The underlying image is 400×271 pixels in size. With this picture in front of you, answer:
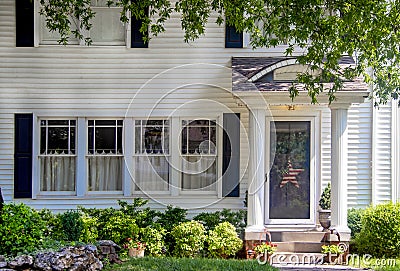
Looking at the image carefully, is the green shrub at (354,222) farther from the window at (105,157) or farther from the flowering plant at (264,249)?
the window at (105,157)

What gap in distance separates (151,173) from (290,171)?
3.16m

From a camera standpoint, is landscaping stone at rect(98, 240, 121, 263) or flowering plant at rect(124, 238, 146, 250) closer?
landscaping stone at rect(98, 240, 121, 263)

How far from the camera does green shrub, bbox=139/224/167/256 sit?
11172 mm

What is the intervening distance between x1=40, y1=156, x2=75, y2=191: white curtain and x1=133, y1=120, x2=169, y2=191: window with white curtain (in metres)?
1.48

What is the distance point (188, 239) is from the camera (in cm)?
1120

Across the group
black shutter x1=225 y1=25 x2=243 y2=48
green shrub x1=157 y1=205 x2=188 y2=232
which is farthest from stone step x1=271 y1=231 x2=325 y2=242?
black shutter x1=225 y1=25 x2=243 y2=48

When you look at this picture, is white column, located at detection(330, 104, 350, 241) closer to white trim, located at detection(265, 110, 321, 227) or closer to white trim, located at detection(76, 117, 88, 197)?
white trim, located at detection(265, 110, 321, 227)

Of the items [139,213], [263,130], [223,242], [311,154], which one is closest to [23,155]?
[139,213]

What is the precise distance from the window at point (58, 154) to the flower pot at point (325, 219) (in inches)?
220

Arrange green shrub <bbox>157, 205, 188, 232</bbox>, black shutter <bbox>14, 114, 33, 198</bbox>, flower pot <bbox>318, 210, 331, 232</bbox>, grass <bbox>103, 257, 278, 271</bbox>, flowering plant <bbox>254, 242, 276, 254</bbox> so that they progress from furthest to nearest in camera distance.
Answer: black shutter <bbox>14, 114, 33, 198</bbox> → flower pot <bbox>318, 210, 331, 232</bbox> → green shrub <bbox>157, 205, 188, 232</bbox> → flowering plant <bbox>254, 242, 276, 254</bbox> → grass <bbox>103, 257, 278, 271</bbox>

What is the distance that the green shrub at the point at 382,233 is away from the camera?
1108cm

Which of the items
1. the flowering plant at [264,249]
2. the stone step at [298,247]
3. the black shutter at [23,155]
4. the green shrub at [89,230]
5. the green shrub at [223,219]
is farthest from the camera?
the black shutter at [23,155]

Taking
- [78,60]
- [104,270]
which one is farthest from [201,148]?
[104,270]

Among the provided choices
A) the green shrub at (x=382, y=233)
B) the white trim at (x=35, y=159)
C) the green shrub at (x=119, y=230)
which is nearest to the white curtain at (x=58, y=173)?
the white trim at (x=35, y=159)
